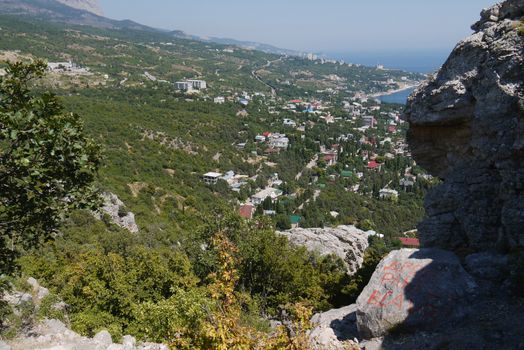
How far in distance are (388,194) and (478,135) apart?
57.0 m

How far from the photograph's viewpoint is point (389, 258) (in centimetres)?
1169

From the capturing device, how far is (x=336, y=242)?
1276 inches

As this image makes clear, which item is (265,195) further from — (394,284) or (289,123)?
(394,284)

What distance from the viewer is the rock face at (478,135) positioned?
11141mm

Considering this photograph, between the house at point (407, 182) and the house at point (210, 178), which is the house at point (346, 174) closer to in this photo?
the house at point (407, 182)

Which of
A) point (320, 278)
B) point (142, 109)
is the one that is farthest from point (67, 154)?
point (142, 109)

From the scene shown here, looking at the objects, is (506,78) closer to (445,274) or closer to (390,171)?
(445,274)

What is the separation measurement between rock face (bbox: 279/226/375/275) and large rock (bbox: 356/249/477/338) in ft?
58.0

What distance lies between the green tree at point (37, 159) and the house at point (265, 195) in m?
51.9

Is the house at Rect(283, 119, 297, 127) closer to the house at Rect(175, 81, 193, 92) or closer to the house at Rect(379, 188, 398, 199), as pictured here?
the house at Rect(175, 81, 193, 92)

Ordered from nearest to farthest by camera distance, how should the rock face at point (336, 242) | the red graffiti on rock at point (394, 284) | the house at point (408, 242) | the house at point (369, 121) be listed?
the red graffiti on rock at point (394, 284) → the rock face at point (336, 242) → the house at point (408, 242) → the house at point (369, 121)

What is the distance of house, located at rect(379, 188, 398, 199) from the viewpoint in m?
66.9

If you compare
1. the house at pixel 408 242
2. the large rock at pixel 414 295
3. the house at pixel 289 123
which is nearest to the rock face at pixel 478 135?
the large rock at pixel 414 295

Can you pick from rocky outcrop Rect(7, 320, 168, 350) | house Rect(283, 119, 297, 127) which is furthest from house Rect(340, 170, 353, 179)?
rocky outcrop Rect(7, 320, 168, 350)
